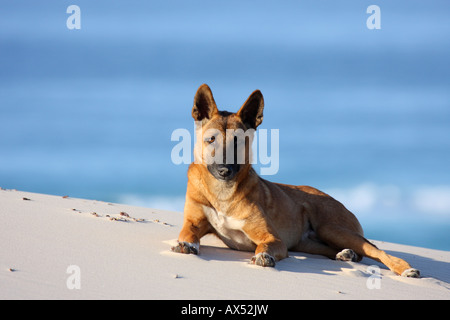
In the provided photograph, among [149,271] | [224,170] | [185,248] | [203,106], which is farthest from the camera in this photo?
[203,106]

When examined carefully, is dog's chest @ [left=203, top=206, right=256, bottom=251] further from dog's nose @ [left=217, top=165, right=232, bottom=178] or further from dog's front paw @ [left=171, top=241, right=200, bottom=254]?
dog's front paw @ [left=171, top=241, right=200, bottom=254]

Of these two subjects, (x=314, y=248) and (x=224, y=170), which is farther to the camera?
(x=314, y=248)

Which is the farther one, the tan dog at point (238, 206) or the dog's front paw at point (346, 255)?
the dog's front paw at point (346, 255)

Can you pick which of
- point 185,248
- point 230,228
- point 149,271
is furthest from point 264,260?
point 149,271

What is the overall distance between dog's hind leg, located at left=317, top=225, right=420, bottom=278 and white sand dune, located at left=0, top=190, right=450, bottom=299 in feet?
0.73

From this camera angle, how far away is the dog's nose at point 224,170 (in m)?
6.33

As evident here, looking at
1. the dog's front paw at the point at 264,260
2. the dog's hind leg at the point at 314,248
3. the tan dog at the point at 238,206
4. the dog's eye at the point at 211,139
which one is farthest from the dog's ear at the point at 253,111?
the dog's front paw at the point at 264,260

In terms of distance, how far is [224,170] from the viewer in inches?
249

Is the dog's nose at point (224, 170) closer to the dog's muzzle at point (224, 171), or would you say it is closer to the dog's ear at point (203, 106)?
the dog's muzzle at point (224, 171)

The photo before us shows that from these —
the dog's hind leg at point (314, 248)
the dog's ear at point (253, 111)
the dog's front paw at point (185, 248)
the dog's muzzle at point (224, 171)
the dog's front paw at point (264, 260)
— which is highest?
the dog's ear at point (253, 111)

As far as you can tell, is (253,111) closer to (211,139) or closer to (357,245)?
(211,139)

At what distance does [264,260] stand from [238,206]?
1229 mm

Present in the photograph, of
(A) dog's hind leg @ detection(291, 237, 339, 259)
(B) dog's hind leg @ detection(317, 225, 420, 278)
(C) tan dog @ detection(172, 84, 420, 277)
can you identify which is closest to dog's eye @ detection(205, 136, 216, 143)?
(C) tan dog @ detection(172, 84, 420, 277)
